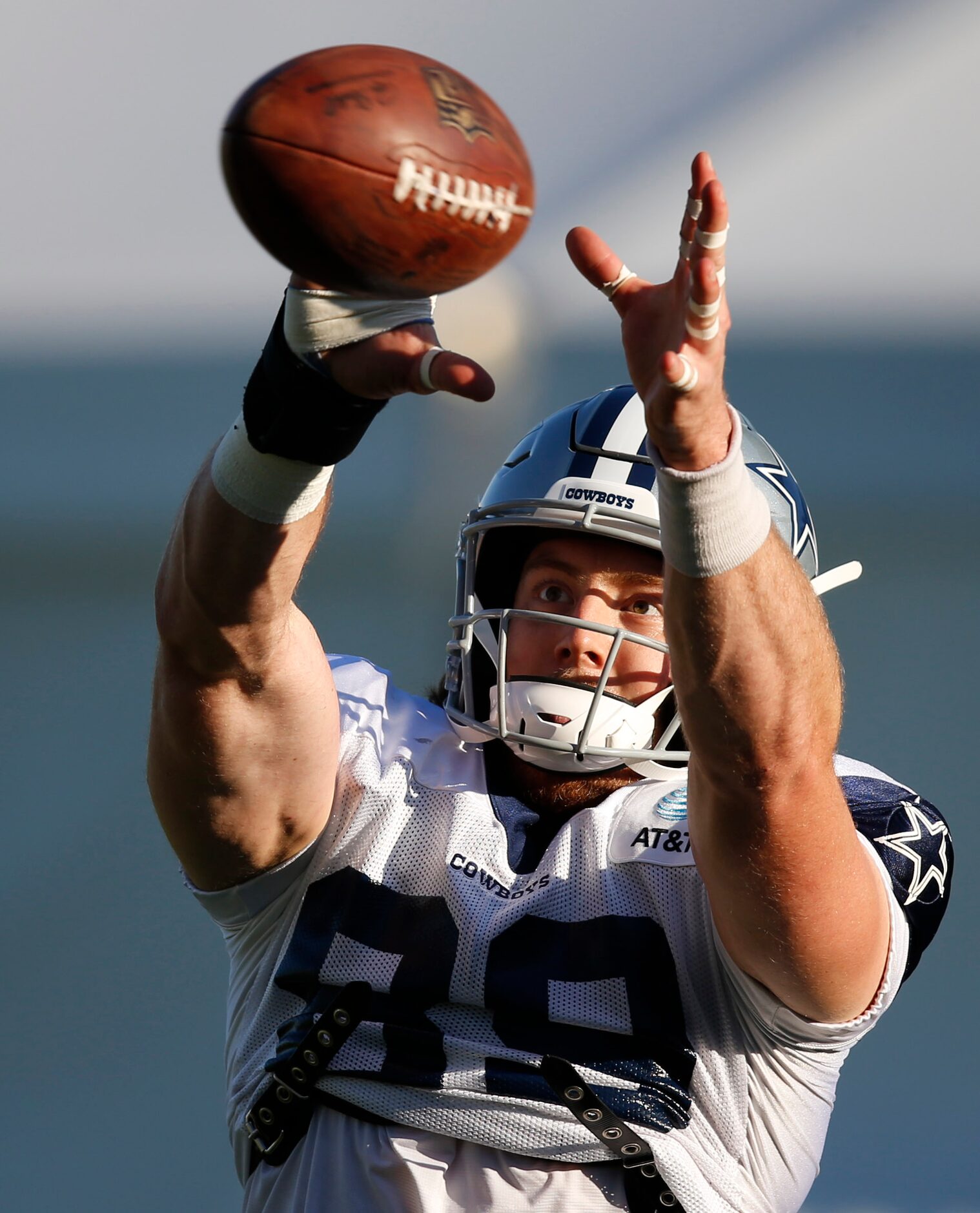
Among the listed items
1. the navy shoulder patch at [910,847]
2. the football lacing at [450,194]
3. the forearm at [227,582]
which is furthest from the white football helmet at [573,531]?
the football lacing at [450,194]

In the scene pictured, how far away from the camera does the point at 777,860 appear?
3.98 feet

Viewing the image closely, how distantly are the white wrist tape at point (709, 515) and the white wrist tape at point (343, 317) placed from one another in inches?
10.1

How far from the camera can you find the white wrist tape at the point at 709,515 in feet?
3.61

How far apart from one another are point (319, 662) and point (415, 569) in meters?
2.22

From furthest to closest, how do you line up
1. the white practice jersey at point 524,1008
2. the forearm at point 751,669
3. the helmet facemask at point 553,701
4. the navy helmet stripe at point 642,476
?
the navy helmet stripe at point 642,476 < the helmet facemask at point 553,701 < the white practice jersey at point 524,1008 < the forearm at point 751,669

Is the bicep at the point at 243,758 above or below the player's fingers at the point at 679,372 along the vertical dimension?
below

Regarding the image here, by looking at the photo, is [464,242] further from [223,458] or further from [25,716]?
[25,716]

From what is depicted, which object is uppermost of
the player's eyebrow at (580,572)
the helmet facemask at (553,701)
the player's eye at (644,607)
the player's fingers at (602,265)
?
the player's fingers at (602,265)

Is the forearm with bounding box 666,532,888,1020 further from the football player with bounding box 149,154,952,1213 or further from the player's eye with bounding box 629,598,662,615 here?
the player's eye with bounding box 629,598,662,615

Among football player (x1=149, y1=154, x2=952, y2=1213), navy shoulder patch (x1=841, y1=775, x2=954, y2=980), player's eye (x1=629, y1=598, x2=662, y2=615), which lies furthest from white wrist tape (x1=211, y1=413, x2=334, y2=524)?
navy shoulder patch (x1=841, y1=775, x2=954, y2=980)

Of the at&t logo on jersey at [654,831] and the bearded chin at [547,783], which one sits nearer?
the at&t logo on jersey at [654,831]

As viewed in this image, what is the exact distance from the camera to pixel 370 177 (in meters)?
1.11

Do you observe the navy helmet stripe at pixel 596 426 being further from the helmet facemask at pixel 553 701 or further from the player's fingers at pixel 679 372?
the player's fingers at pixel 679 372

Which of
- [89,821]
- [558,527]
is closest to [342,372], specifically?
[558,527]
